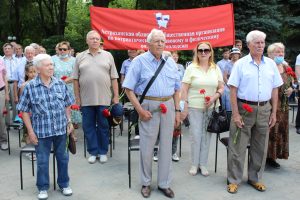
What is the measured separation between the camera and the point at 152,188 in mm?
5184

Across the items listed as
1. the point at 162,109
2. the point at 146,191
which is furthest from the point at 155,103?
the point at 146,191

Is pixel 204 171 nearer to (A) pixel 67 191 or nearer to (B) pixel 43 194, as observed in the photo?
(A) pixel 67 191

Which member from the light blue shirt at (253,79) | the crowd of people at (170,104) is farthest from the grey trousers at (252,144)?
the light blue shirt at (253,79)

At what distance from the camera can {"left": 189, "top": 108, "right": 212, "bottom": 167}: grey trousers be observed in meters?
5.60

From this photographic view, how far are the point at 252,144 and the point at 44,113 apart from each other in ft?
8.97

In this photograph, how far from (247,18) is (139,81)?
8.33m

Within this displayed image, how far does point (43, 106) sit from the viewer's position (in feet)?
15.1

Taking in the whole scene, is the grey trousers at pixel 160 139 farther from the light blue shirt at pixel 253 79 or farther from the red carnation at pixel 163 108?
the light blue shirt at pixel 253 79

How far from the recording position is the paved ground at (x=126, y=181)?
16.3ft

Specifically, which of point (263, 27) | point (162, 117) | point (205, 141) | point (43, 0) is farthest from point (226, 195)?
point (43, 0)

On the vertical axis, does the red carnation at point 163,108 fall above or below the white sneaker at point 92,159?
above

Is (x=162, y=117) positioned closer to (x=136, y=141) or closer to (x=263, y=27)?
(x=136, y=141)

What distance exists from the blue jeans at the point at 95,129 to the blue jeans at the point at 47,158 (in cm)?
133

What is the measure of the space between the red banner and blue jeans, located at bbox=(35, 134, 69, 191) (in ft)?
11.4
